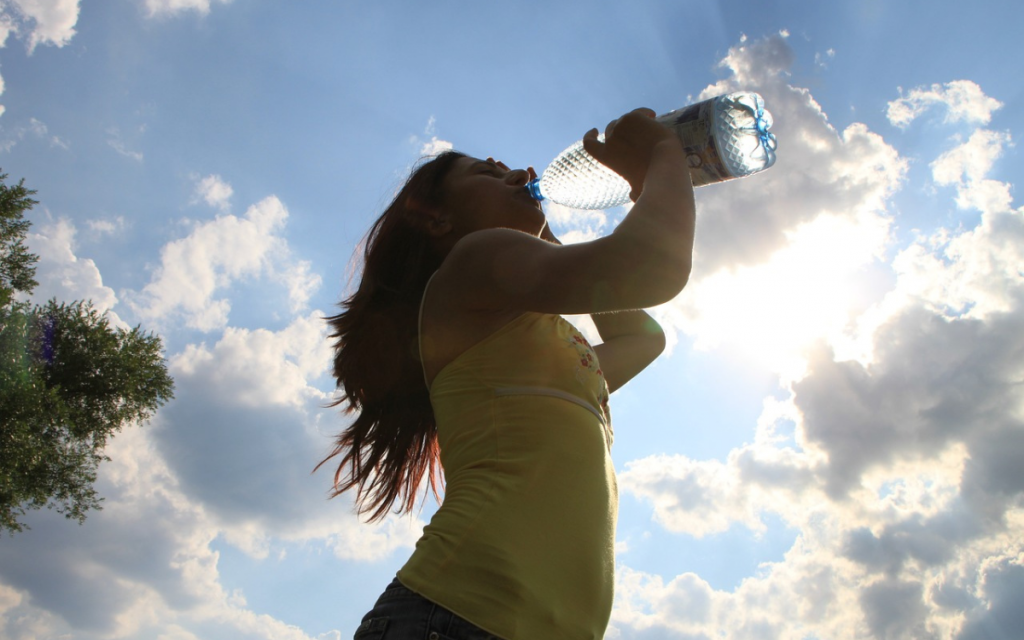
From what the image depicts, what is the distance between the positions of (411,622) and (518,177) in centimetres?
157

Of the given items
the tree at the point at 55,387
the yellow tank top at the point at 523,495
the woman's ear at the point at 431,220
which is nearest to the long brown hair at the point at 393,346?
the woman's ear at the point at 431,220

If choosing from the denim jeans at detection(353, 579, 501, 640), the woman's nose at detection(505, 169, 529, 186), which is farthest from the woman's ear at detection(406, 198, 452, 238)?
the denim jeans at detection(353, 579, 501, 640)

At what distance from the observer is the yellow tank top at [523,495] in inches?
A: 51.6

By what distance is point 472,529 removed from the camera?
1.39m

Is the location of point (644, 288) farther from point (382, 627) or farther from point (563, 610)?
point (382, 627)

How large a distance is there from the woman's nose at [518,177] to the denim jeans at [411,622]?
1472 millimetres

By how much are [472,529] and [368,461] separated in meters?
1.32

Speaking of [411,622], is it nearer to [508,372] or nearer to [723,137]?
[508,372]

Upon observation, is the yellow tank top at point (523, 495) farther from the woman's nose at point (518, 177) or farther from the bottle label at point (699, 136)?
the bottle label at point (699, 136)

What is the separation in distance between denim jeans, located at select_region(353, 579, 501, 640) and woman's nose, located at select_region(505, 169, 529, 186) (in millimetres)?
1472

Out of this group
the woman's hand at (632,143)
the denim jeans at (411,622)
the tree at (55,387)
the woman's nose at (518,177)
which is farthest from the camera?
the tree at (55,387)

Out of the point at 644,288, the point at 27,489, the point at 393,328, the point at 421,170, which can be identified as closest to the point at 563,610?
the point at 644,288

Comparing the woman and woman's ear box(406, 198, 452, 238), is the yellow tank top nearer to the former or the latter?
the woman

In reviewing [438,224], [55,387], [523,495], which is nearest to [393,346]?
[438,224]
